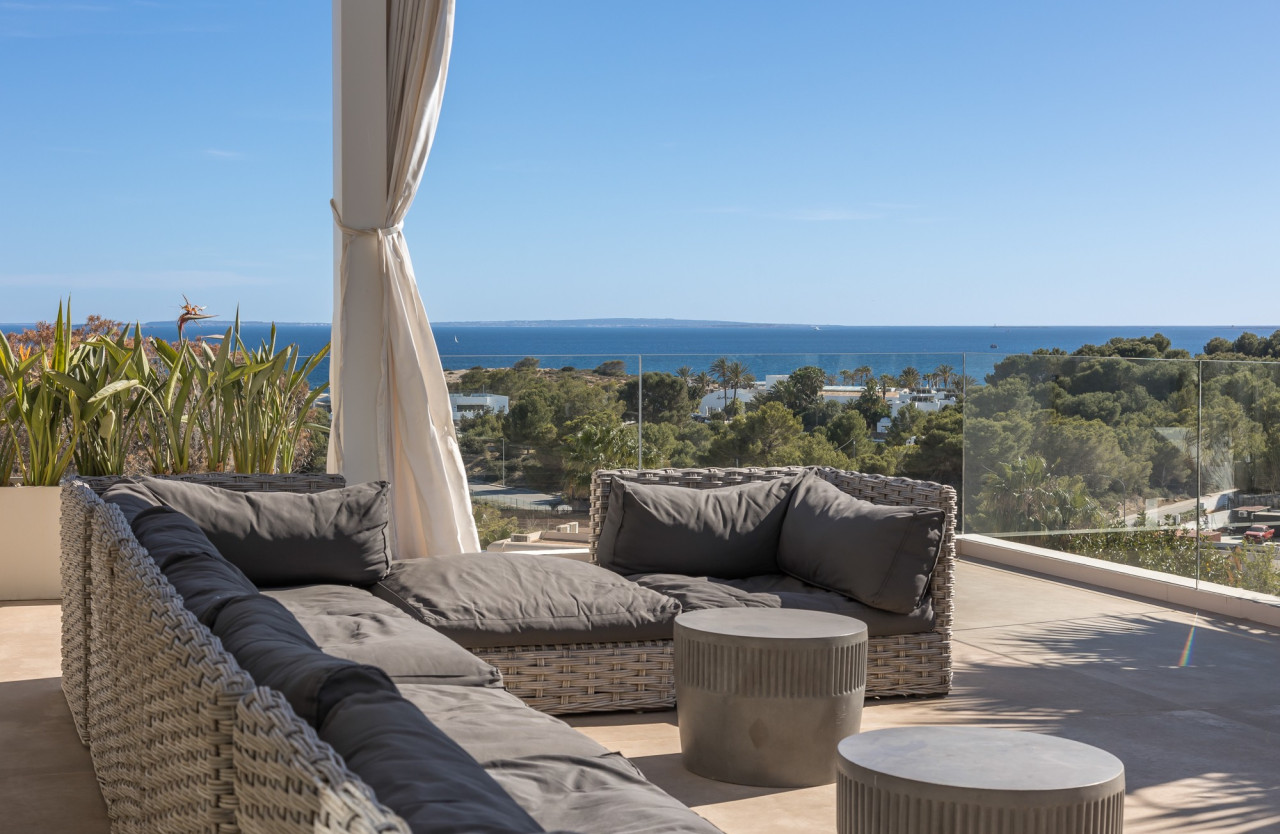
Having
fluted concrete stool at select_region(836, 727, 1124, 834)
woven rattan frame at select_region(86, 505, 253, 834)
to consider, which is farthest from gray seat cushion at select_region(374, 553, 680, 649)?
fluted concrete stool at select_region(836, 727, 1124, 834)

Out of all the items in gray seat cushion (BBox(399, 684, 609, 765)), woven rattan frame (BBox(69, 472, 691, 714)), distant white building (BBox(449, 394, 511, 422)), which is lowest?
woven rattan frame (BBox(69, 472, 691, 714))

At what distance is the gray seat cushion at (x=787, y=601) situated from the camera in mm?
3500

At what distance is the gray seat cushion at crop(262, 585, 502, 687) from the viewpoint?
260cm

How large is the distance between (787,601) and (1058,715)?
851 millimetres

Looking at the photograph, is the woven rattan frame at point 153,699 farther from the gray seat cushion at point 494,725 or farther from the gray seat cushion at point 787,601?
the gray seat cushion at point 787,601

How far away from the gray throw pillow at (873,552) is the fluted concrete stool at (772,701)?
0.67 metres

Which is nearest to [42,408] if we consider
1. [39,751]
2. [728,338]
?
[39,751]

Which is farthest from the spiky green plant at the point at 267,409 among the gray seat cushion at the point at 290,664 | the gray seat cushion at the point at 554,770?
the gray seat cushion at the point at 290,664

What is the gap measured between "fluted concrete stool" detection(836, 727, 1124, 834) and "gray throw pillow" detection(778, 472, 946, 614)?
1444mm

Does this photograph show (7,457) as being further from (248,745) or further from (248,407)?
(248,745)

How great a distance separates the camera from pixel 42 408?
488 cm

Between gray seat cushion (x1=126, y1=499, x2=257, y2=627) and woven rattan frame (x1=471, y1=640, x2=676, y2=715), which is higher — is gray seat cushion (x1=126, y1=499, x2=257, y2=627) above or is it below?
above

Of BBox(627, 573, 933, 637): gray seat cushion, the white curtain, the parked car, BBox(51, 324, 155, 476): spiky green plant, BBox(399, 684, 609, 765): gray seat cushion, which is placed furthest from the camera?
the parked car

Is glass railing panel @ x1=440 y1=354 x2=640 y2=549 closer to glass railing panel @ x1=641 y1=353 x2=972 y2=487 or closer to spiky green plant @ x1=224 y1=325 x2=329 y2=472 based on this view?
glass railing panel @ x1=641 y1=353 x2=972 y2=487
